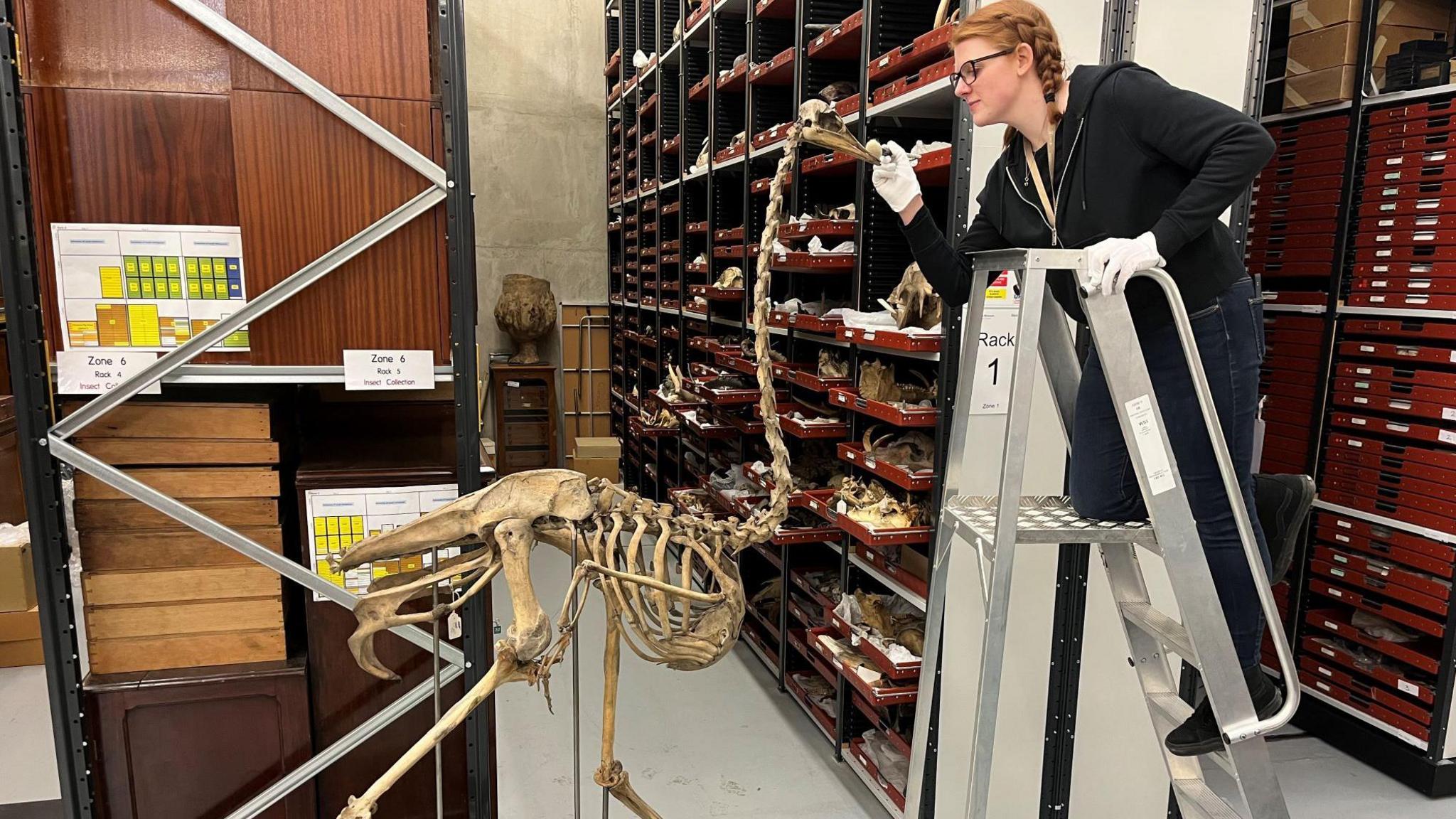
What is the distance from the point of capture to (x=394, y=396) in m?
3.38

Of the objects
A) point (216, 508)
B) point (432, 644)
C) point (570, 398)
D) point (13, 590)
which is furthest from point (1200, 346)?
point (570, 398)

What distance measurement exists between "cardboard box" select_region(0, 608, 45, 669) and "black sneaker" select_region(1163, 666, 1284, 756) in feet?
17.6

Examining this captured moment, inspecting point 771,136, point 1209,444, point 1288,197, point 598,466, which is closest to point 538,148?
point 598,466

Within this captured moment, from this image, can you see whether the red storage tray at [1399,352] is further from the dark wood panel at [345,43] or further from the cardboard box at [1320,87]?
the dark wood panel at [345,43]

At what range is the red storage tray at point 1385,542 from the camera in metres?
3.54

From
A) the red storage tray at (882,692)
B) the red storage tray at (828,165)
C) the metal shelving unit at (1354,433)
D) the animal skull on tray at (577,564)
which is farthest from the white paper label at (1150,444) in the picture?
the metal shelving unit at (1354,433)

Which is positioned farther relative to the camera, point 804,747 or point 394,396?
point 804,747

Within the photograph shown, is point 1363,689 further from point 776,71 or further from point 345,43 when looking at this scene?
point 345,43

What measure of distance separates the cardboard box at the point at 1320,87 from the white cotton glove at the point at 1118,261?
124 inches

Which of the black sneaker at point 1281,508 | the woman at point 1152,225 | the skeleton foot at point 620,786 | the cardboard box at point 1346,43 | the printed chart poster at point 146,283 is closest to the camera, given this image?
the woman at point 1152,225

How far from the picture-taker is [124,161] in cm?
221

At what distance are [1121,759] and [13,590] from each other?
5.16m

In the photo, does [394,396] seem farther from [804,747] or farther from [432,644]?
[804,747]

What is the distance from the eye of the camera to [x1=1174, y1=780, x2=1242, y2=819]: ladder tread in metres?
1.92
